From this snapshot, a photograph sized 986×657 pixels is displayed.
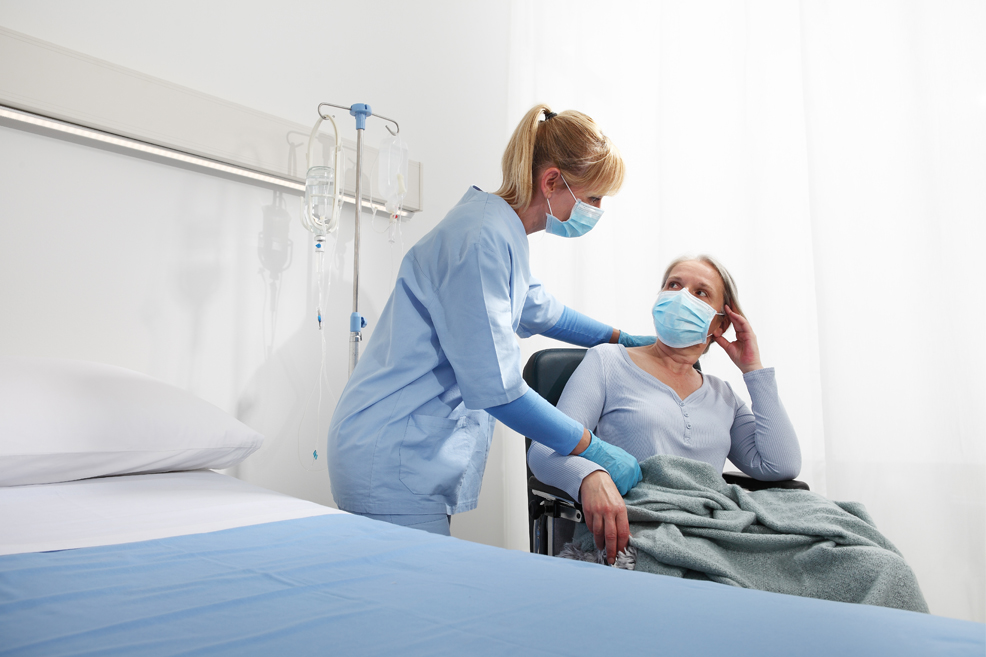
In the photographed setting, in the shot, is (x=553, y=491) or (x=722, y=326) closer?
(x=553, y=491)

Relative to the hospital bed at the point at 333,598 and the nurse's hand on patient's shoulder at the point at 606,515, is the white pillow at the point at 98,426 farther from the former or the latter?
the nurse's hand on patient's shoulder at the point at 606,515

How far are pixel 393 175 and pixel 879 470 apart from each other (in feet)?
5.79

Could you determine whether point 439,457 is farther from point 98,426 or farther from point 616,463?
point 98,426

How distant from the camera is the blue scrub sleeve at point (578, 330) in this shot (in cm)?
188

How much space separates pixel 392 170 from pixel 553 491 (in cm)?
140

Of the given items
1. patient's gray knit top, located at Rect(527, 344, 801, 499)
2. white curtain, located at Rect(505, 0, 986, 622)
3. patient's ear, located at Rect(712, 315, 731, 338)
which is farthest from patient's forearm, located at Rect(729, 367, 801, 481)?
white curtain, located at Rect(505, 0, 986, 622)

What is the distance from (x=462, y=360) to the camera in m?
1.22

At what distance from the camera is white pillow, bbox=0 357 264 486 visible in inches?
46.6

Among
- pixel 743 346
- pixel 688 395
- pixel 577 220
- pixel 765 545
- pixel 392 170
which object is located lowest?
pixel 765 545

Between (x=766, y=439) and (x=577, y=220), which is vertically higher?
(x=577, y=220)

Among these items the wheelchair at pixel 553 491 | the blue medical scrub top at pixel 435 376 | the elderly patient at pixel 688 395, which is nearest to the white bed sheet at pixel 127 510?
the blue medical scrub top at pixel 435 376

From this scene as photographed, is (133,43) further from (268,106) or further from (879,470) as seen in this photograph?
(879,470)

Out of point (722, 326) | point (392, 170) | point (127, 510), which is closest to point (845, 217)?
point (722, 326)

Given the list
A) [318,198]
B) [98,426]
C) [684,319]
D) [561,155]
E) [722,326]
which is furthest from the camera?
[318,198]
